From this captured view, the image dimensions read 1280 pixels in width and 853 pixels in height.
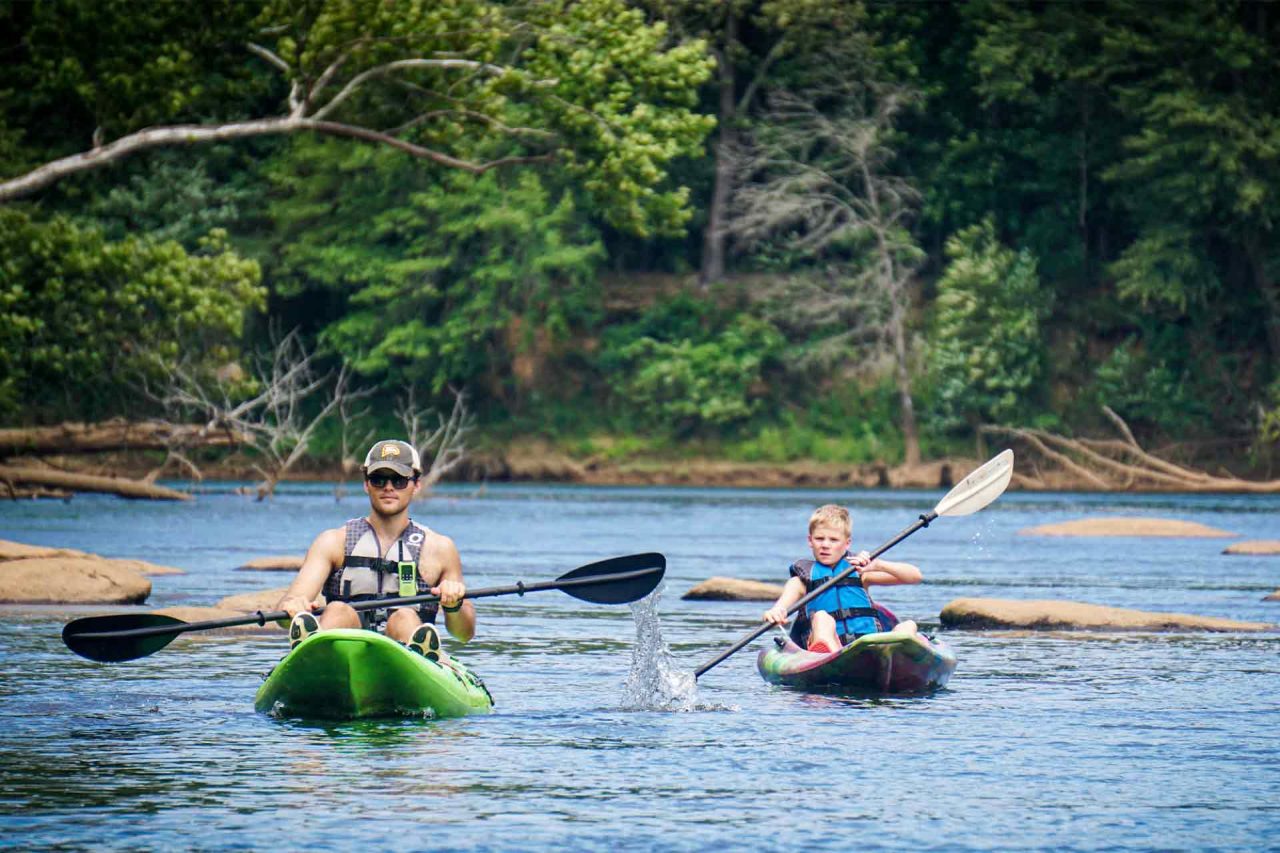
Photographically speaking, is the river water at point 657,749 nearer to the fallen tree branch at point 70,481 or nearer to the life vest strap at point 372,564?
the life vest strap at point 372,564

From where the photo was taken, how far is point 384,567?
10.3 metres

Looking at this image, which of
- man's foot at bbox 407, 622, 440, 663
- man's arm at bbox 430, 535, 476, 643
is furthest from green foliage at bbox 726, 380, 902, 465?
man's arm at bbox 430, 535, 476, 643

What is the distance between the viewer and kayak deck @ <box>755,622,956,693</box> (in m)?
11.9

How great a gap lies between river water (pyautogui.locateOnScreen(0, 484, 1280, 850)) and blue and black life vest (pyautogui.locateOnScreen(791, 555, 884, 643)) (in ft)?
1.72

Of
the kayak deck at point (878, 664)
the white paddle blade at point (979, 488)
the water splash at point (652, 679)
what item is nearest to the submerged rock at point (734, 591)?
the white paddle blade at point (979, 488)

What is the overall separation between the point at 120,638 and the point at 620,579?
101 inches

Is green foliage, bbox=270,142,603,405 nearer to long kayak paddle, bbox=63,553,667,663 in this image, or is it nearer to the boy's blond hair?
the boy's blond hair

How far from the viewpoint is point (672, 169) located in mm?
49156

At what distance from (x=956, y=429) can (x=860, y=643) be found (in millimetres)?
35325

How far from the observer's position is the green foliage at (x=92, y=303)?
2958 centimetres

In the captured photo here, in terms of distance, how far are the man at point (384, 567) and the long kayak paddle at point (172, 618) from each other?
0.41m

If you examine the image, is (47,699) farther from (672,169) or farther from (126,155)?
(672,169)

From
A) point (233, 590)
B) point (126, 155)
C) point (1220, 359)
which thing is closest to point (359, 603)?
point (233, 590)

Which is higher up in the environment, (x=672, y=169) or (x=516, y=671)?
(x=672, y=169)
